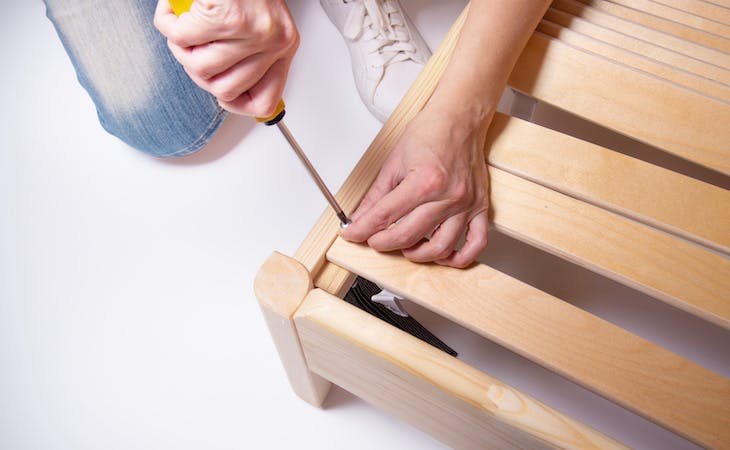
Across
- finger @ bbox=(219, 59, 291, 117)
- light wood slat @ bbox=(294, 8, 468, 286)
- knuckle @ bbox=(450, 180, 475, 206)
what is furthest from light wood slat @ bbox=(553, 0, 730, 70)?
finger @ bbox=(219, 59, 291, 117)

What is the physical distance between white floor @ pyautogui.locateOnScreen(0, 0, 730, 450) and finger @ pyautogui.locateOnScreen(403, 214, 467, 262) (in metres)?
0.31

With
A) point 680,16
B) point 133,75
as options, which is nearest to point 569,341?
point 680,16

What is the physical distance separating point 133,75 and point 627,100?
2.19 ft

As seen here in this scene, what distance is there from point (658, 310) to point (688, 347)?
0.19ft

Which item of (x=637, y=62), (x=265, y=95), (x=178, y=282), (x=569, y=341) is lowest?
(x=178, y=282)

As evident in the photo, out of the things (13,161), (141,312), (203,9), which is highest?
(203,9)

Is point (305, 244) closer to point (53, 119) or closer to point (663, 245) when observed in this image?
Result: point (663, 245)

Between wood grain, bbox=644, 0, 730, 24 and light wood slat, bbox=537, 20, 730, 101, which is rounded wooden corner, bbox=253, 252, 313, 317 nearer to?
light wood slat, bbox=537, 20, 730, 101

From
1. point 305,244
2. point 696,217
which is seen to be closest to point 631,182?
point 696,217

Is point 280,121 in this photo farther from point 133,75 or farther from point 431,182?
point 133,75

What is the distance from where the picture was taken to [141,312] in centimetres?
91

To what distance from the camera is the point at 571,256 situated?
54 centimetres

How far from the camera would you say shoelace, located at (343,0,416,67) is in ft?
3.17

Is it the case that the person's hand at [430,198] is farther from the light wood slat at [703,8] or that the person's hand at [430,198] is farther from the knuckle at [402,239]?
the light wood slat at [703,8]
